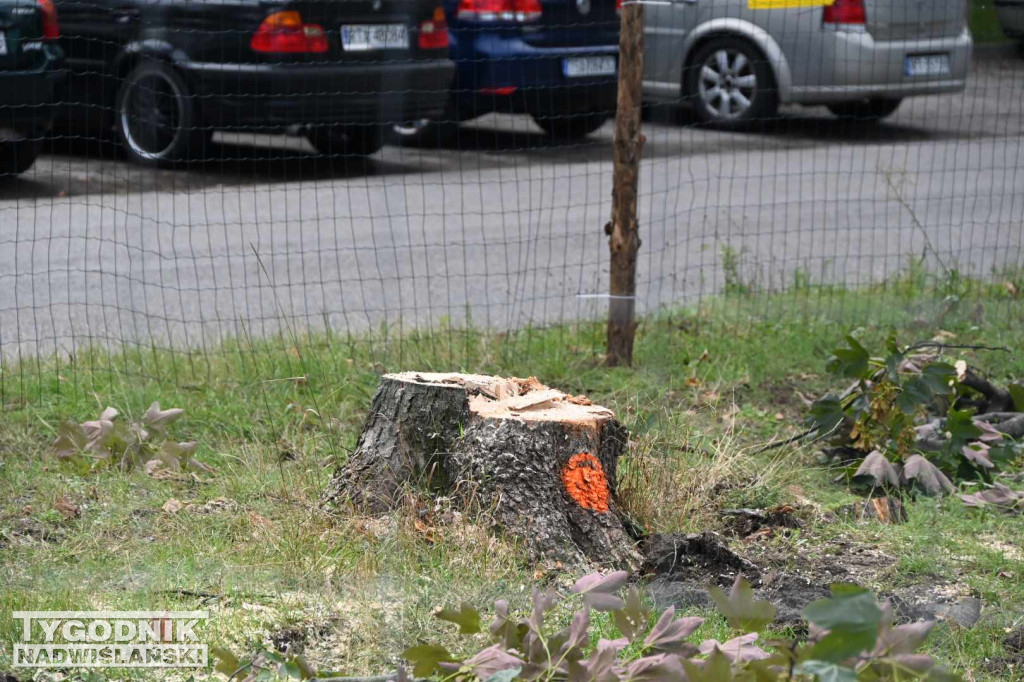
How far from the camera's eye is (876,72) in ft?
29.5

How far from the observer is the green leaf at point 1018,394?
482 centimetres

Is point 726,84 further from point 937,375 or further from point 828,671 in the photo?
point 828,671

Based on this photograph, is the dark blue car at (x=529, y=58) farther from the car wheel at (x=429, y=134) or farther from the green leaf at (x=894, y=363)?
the green leaf at (x=894, y=363)

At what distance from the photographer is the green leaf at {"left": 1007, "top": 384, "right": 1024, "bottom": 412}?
4.82 meters

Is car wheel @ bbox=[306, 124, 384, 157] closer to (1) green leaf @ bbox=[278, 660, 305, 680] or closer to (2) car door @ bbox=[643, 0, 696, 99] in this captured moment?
(2) car door @ bbox=[643, 0, 696, 99]

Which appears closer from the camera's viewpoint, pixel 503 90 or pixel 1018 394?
pixel 1018 394

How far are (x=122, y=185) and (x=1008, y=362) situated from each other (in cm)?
562

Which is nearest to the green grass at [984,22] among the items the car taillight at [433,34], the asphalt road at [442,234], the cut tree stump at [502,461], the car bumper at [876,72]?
the asphalt road at [442,234]

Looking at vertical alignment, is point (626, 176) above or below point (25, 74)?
below

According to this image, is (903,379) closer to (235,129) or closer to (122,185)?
(235,129)

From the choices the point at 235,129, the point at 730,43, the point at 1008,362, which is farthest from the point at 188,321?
the point at 730,43

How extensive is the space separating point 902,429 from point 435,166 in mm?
6236

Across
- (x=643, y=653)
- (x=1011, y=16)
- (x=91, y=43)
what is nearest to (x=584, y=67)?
(x=1011, y=16)

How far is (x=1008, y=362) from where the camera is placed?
18.7 feet
